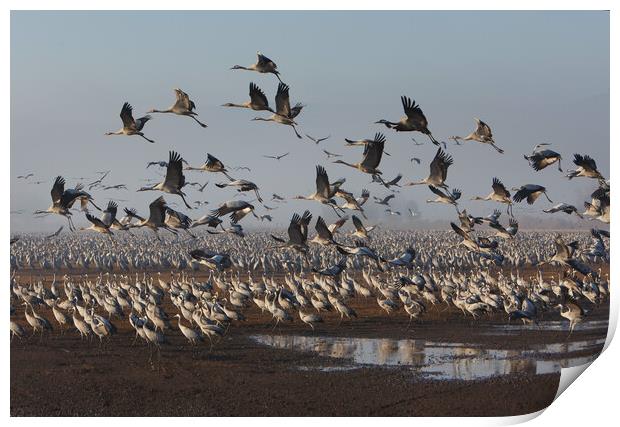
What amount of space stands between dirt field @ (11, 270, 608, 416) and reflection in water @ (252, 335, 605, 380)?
50cm

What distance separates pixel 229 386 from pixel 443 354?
18.6 ft

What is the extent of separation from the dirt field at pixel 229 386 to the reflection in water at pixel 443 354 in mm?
501

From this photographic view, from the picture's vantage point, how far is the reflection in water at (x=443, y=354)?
21.8 metres

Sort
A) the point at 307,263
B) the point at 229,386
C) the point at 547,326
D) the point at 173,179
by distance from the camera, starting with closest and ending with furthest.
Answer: the point at 229,386 < the point at 173,179 < the point at 547,326 < the point at 307,263

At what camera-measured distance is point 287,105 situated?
22.0 metres

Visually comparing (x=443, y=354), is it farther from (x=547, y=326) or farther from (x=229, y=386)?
(x=229, y=386)

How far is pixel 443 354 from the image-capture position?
23703mm

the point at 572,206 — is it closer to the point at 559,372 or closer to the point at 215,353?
the point at 559,372

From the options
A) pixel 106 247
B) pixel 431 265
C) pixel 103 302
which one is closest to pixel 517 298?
pixel 103 302

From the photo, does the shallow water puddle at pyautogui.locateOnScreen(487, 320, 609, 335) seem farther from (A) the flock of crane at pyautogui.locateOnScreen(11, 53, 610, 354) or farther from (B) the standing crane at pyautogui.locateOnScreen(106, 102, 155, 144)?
(B) the standing crane at pyautogui.locateOnScreen(106, 102, 155, 144)

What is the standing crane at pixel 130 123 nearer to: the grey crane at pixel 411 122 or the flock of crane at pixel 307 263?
the flock of crane at pixel 307 263

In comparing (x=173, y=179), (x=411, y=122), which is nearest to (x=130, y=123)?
(x=173, y=179)

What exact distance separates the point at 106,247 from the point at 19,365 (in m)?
44.2

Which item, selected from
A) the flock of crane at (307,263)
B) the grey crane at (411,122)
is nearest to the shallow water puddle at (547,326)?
the flock of crane at (307,263)
